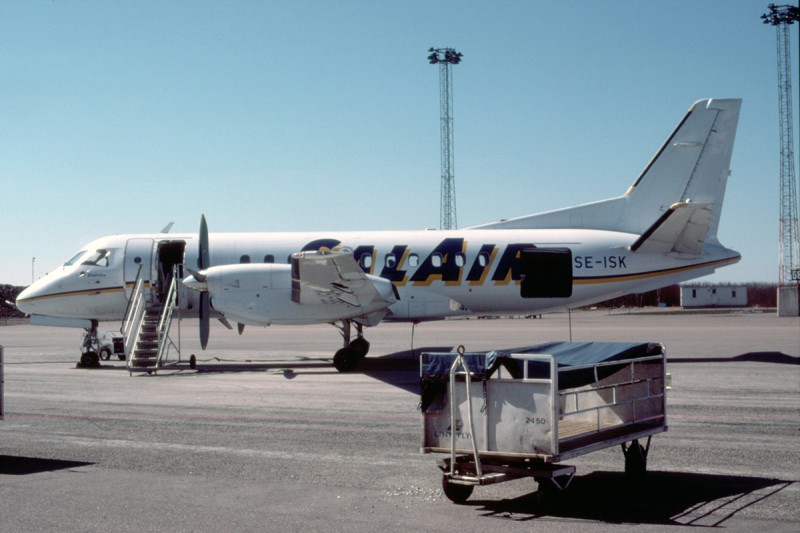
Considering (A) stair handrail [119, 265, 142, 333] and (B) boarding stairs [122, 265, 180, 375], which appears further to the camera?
(A) stair handrail [119, 265, 142, 333]

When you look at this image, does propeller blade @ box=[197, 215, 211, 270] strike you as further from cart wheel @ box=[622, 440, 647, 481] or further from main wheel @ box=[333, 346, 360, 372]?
cart wheel @ box=[622, 440, 647, 481]

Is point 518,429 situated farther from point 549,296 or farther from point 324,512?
point 549,296

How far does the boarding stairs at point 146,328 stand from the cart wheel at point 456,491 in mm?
15408

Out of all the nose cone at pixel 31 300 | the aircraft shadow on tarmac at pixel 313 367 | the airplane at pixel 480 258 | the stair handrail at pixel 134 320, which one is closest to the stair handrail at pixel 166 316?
the airplane at pixel 480 258

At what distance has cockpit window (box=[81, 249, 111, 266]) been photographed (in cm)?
2475

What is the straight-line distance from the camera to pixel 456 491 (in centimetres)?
805

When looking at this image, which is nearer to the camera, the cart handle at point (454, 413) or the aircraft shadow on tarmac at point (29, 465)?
the cart handle at point (454, 413)

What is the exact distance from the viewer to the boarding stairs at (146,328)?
72.6 ft

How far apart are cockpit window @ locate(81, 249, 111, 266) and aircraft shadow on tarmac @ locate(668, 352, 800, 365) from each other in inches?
685

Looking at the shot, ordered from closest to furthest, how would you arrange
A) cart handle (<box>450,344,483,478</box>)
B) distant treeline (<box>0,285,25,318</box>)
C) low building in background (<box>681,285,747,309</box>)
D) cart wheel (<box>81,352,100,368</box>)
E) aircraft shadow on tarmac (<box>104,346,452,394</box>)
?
1. cart handle (<box>450,344,483,478</box>)
2. aircraft shadow on tarmac (<box>104,346,452,394</box>)
3. cart wheel (<box>81,352,100,368</box>)
4. low building in background (<box>681,285,747,309</box>)
5. distant treeline (<box>0,285,25,318</box>)

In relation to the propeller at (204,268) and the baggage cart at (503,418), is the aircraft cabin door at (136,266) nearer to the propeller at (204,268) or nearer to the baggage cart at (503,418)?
the propeller at (204,268)

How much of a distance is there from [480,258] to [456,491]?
15.8 m

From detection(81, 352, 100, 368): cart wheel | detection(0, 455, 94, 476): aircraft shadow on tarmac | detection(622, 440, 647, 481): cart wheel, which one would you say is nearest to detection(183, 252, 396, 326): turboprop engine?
detection(81, 352, 100, 368): cart wheel

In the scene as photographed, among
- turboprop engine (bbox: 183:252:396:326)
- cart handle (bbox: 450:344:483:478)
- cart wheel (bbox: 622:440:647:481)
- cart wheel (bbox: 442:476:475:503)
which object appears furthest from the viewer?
turboprop engine (bbox: 183:252:396:326)
